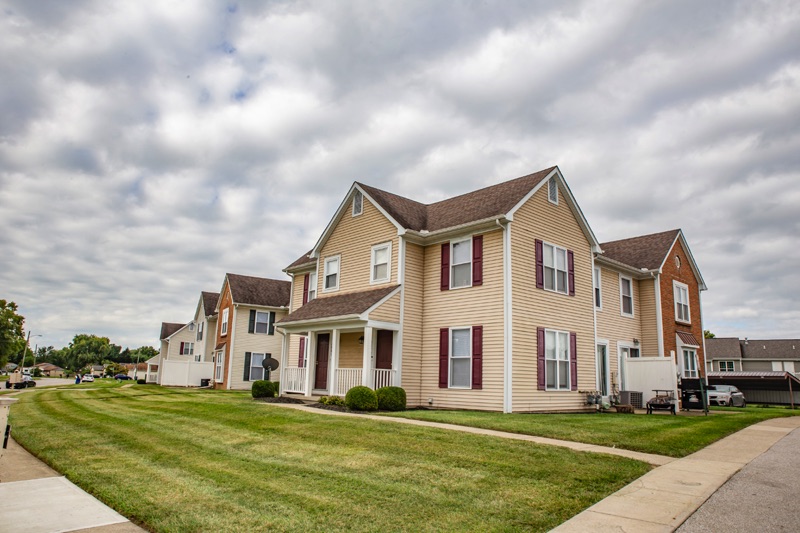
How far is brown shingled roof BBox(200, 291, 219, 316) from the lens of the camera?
136 ft

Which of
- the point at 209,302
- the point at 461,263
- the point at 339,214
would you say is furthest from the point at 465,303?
the point at 209,302

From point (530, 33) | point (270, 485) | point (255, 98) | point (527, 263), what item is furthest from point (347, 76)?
point (270, 485)

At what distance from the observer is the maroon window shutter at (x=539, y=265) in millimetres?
18375

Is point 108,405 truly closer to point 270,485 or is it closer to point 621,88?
point 270,485

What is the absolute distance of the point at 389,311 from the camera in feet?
60.1

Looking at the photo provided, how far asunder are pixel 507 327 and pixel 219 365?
24.9 metres

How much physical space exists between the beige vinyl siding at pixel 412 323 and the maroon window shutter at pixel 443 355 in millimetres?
→ 902

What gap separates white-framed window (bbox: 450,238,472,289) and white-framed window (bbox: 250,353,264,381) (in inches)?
789

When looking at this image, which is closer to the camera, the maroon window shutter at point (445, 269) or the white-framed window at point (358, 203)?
the maroon window shutter at point (445, 269)

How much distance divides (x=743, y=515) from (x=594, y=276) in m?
16.9

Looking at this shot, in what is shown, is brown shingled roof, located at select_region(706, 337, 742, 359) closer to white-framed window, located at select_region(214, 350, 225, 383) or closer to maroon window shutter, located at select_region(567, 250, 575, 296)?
maroon window shutter, located at select_region(567, 250, 575, 296)

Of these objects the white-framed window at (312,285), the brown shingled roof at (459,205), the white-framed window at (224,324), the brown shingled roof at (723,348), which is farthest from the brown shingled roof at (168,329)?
the brown shingled roof at (723,348)

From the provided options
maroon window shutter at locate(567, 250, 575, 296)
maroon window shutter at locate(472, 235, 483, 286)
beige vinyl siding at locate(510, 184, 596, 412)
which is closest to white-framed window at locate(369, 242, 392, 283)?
maroon window shutter at locate(472, 235, 483, 286)

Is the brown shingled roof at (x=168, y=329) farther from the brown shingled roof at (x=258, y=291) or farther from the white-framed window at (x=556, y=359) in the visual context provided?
the white-framed window at (x=556, y=359)
